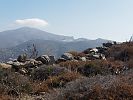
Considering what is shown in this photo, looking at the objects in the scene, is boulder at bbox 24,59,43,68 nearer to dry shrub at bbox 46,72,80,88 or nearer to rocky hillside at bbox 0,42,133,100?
rocky hillside at bbox 0,42,133,100

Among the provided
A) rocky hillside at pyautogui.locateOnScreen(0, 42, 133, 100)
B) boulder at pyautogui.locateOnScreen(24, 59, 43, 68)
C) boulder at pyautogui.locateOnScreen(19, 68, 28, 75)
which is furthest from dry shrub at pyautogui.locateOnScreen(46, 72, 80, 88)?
boulder at pyautogui.locateOnScreen(24, 59, 43, 68)

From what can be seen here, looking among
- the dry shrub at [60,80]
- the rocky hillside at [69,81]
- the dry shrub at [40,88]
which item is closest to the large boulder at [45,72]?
the rocky hillside at [69,81]

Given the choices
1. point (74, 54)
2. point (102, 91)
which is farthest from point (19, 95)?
point (74, 54)

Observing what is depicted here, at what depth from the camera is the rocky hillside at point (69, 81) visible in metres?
8.64

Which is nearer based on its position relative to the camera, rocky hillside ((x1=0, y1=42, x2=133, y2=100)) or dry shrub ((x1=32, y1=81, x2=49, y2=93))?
rocky hillside ((x1=0, y1=42, x2=133, y2=100))

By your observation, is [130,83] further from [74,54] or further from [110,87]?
[74,54]

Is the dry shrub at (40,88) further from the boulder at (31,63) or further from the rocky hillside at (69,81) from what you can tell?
the boulder at (31,63)

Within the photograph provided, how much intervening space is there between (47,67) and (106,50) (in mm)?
9399

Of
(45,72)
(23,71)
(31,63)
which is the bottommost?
(23,71)

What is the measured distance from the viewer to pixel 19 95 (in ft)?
36.8

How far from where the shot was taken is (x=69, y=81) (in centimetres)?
1302

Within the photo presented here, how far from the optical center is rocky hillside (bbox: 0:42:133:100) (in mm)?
8641

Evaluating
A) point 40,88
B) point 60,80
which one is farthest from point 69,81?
point 40,88

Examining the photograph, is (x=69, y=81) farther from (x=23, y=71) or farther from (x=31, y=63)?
(x=31, y=63)
